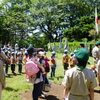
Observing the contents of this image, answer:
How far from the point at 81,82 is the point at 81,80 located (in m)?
0.03

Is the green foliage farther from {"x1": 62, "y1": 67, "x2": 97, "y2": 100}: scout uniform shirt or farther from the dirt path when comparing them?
{"x1": 62, "y1": 67, "x2": 97, "y2": 100}: scout uniform shirt

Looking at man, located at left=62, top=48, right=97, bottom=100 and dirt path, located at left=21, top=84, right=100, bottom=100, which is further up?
man, located at left=62, top=48, right=97, bottom=100

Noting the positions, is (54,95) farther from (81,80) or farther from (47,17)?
(47,17)

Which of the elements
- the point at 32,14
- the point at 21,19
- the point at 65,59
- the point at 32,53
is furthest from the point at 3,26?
the point at 32,53

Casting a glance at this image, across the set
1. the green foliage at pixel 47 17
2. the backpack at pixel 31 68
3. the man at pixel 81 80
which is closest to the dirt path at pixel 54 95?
the backpack at pixel 31 68

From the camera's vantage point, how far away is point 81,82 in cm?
243

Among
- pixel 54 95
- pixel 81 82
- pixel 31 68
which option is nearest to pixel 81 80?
pixel 81 82

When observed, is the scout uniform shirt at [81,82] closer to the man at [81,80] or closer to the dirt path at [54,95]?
the man at [81,80]

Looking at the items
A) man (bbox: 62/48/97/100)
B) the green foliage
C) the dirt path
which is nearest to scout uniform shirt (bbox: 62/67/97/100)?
man (bbox: 62/48/97/100)

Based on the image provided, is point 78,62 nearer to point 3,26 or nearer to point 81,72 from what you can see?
point 81,72

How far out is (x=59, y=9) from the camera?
3847 centimetres

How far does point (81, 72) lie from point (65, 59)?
604cm

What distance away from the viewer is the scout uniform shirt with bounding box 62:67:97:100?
7.89 feet

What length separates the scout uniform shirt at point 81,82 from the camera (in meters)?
2.40
